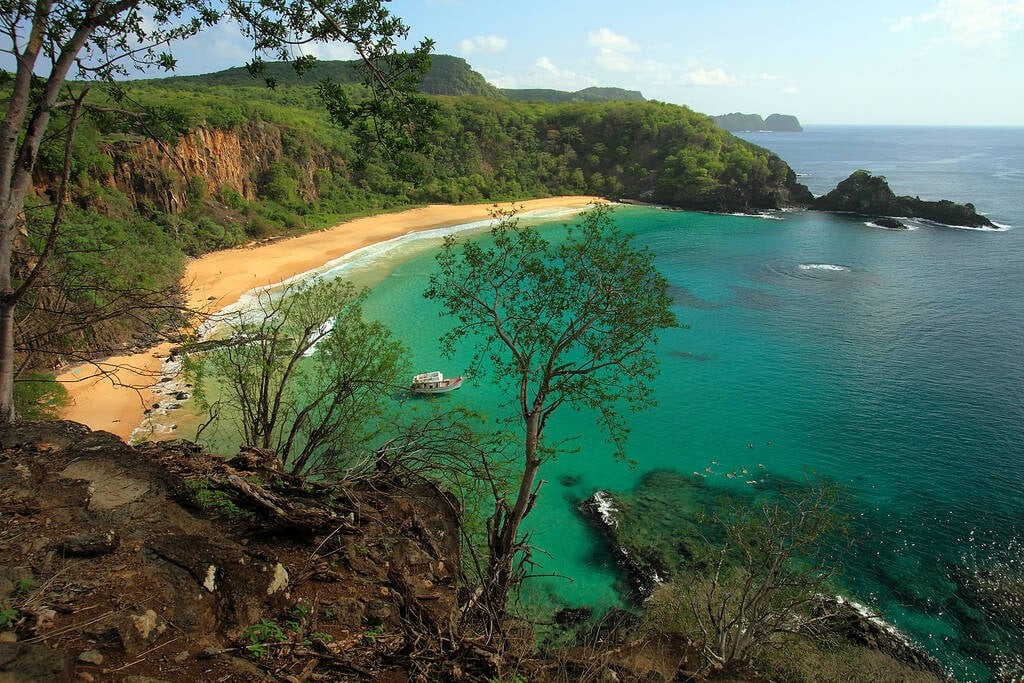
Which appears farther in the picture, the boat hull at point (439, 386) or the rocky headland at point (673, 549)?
the boat hull at point (439, 386)

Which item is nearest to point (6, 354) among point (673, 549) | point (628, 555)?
point (628, 555)

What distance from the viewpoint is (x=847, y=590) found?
15.5 meters

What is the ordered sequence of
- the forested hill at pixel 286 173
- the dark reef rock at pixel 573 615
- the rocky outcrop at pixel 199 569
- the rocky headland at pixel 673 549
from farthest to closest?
the forested hill at pixel 286 173 → the dark reef rock at pixel 573 615 → the rocky headland at pixel 673 549 → the rocky outcrop at pixel 199 569

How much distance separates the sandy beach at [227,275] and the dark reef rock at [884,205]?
3352 centimetres

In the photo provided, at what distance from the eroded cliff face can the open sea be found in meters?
14.2

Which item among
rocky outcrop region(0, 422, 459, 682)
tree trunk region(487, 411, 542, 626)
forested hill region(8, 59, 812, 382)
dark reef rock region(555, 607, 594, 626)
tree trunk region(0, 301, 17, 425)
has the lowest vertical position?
dark reef rock region(555, 607, 594, 626)

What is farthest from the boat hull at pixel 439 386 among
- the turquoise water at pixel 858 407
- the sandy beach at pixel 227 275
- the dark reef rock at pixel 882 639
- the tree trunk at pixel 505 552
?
the dark reef rock at pixel 882 639

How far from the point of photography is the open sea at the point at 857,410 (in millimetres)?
16016

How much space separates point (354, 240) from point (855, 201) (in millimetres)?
63051

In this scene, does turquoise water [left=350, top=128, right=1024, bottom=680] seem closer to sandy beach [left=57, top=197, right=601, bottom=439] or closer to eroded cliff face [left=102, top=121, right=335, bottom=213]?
sandy beach [left=57, top=197, right=601, bottom=439]

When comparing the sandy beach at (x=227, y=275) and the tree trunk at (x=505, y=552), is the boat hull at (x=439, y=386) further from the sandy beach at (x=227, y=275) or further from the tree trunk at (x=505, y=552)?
the tree trunk at (x=505, y=552)

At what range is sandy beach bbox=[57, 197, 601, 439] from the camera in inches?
840

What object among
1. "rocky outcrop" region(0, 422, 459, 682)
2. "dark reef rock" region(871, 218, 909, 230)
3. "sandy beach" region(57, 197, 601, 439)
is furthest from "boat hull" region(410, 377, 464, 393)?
"dark reef rock" region(871, 218, 909, 230)

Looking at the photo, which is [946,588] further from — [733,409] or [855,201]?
[855,201]
